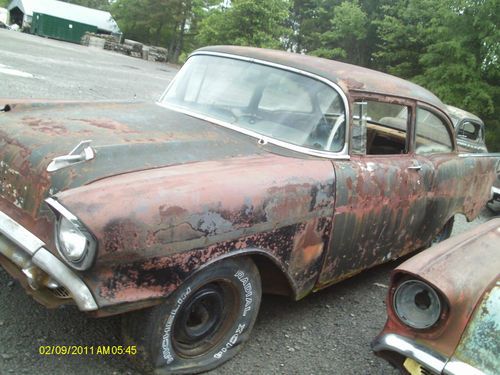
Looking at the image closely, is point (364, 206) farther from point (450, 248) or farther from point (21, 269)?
point (21, 269)

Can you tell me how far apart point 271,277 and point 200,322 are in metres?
0.54

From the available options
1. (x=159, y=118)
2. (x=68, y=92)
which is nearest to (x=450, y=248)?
(x=159, y=118)

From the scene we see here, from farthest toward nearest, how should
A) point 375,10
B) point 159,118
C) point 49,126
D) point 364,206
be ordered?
point 375,10 < point 159,118 < point 364,206 < point 49,126

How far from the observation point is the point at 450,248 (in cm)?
247

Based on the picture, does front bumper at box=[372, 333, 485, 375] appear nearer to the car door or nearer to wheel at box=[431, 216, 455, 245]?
the car door

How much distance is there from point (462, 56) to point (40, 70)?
39.6 ft

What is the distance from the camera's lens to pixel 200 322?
2584 millimetres

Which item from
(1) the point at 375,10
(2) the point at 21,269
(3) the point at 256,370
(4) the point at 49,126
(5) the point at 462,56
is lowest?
(3) the point at 256,370

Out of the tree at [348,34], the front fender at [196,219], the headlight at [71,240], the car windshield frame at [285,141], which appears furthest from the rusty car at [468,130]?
the tree at [348,34]

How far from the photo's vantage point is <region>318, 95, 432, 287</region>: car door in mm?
3082

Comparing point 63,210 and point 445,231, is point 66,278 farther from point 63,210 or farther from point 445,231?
point 445,231

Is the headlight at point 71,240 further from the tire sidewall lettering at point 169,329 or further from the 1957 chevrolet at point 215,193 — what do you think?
the tire sidewall lettering at point 169,329

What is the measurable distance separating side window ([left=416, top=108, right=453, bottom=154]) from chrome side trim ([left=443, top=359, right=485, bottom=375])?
2.14 meters

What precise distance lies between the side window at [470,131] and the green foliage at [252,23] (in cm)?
1737
